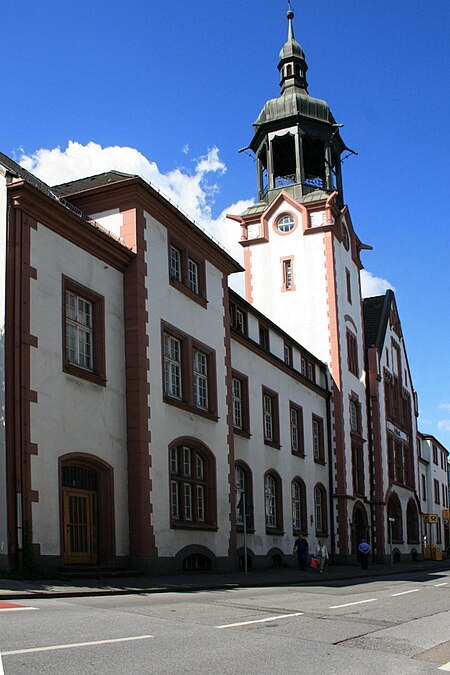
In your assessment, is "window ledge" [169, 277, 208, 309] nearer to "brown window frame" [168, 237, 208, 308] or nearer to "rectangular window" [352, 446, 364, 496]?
"brown window frame" [168, 237, 208, 308]

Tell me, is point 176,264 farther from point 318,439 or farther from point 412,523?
point 412,523

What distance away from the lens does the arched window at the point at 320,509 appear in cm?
3991

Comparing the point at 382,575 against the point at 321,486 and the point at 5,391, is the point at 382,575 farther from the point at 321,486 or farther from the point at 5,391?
the point at 5,391

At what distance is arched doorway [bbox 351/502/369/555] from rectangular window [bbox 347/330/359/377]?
284 inches

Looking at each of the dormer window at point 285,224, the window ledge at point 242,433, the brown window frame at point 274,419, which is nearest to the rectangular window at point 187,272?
the window ledge at point 242,433

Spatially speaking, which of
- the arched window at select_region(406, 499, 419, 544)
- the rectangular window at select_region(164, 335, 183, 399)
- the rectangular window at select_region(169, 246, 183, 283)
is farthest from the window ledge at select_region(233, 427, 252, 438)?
the arched window at select_region(406, 499, 419, 544)

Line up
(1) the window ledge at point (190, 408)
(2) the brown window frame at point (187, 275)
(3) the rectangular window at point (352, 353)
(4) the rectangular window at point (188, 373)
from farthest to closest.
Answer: (3) the rectangular window at point (352, 353) < (2) the brown window frame at point (187, 275) < (4) the rectangular window at point (188, 373) < (1) the window ledge at point (190, 408)

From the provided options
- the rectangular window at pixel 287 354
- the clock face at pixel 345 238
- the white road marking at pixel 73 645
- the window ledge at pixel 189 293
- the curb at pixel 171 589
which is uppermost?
the clock face at pixel 345 238

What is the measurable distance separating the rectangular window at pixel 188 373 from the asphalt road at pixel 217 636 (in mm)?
9077

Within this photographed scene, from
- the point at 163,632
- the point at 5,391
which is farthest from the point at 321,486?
the point at 163,632

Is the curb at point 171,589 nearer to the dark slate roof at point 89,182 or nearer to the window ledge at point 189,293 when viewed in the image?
the window ledge at point 189,293

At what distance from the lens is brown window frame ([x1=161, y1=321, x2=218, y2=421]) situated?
2423 centimetres

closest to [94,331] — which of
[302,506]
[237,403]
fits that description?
[237,403]

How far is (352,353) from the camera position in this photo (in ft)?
155
